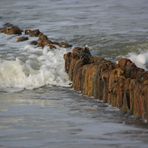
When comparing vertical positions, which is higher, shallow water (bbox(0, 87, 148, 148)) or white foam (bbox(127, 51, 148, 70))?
white foam (bbox(127, 51, 148, 70))

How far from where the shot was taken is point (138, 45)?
16.6 meters

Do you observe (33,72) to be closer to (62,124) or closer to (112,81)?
(112,81)

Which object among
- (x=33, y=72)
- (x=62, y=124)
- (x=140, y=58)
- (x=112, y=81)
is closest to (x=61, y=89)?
(x=33, y=72)

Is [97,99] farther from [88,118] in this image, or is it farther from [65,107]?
[88,118]

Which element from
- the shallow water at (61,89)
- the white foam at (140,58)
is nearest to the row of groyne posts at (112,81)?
the shallow water at (61,89)

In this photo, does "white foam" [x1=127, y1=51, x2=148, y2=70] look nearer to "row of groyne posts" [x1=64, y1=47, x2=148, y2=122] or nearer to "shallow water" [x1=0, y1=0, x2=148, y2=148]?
"shallow water" [x1=0, y1=0, x2=148, y2=148]

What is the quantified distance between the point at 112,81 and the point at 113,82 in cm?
3

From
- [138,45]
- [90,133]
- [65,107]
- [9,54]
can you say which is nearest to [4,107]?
[65,107]

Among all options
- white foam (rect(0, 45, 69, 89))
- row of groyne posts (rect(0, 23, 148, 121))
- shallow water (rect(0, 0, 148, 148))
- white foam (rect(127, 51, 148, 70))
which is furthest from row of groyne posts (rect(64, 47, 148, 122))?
white foam (rect(127, 51, 148, 70))

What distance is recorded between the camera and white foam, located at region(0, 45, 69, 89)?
12453mm

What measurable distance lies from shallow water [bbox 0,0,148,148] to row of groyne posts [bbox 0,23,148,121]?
17 centimetres

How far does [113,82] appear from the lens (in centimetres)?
986

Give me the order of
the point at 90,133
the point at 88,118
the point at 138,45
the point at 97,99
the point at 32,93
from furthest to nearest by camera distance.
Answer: the point at 138,45 < the point at 32,93 < the point at 97,99 < the point at 88,118 < the point at 90,133

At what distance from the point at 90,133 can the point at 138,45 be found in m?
9.06
